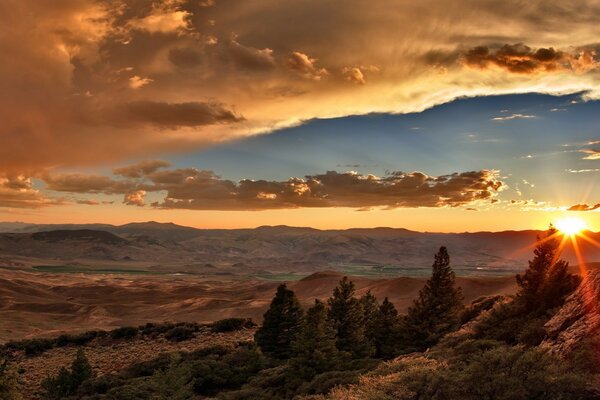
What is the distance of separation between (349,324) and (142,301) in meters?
105

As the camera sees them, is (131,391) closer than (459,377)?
No

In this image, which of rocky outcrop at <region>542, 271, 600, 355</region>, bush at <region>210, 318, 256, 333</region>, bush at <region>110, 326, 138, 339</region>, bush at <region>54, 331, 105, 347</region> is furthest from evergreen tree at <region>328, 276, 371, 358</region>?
bush at <region>54, 331, 105, 347</region>

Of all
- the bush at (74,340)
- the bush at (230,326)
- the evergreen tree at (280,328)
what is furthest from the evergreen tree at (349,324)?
the bush at (74,340)

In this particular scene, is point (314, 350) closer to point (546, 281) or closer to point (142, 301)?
point (546, 281)

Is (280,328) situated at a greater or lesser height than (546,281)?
lesser

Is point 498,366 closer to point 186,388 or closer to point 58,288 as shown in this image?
point 186,388

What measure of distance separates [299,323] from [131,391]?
1495cm

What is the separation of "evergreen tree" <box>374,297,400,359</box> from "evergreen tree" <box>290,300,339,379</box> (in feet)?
26.7

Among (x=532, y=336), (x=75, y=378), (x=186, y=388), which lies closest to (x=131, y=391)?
(x=186, y=388)

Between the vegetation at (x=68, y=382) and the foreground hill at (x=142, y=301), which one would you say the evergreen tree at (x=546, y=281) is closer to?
the vegetation at (x=68, y=382)

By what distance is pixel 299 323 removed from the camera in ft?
125

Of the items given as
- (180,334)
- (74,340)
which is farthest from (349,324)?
(74,340)

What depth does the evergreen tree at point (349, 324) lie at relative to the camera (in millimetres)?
34094

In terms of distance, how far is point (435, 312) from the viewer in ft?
114
